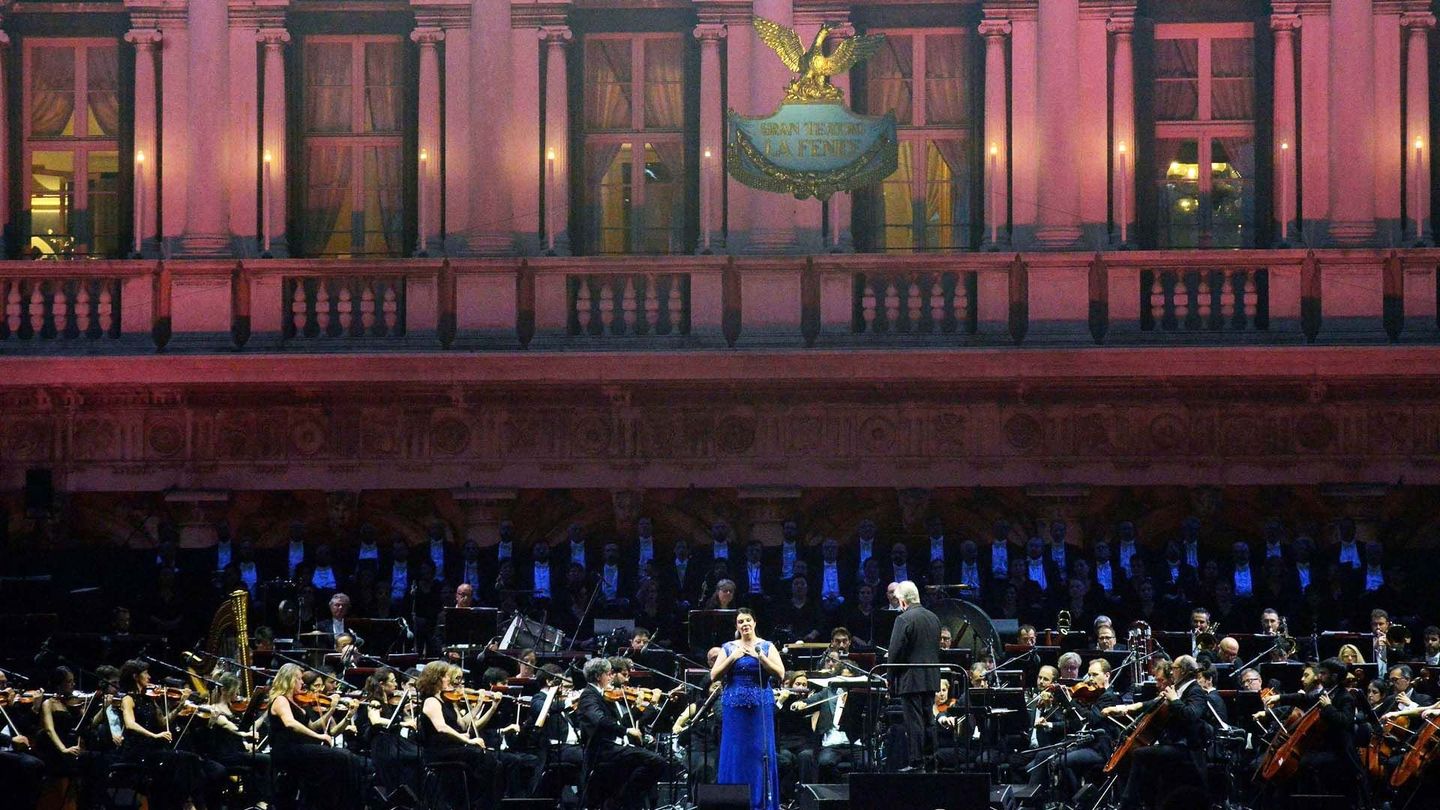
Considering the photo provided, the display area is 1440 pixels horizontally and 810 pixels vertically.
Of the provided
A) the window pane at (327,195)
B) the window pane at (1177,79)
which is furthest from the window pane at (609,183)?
the window pane at (1177,79)

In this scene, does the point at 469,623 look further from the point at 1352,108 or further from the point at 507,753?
the point at 1352,108

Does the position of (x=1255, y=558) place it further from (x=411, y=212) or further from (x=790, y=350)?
(x=411, y=212)

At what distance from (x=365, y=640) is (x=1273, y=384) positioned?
9042 millimetres

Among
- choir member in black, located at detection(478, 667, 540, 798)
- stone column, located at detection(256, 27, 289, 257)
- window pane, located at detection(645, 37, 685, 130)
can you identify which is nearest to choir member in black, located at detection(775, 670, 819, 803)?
choir member in black, located at detection(478, 667, 540, 798)

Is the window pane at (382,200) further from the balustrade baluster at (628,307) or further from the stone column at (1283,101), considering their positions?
the stone column at (1283,101)

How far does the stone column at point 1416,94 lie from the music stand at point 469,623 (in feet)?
33.7

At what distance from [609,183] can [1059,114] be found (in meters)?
4.65

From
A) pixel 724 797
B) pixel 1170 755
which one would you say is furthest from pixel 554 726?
pixel 1170 755

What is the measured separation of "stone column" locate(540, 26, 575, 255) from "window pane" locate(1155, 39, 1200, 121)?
6021 millimetres

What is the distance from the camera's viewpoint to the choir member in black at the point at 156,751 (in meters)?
19.7

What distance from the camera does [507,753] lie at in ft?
66.8

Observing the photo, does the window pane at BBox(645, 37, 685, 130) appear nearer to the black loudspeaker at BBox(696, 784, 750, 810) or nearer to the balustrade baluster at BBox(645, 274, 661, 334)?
the balustrade baluster at BBox(645, 274, 661, 334)

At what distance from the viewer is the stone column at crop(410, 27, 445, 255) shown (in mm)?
25875

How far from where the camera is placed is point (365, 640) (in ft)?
75.4
